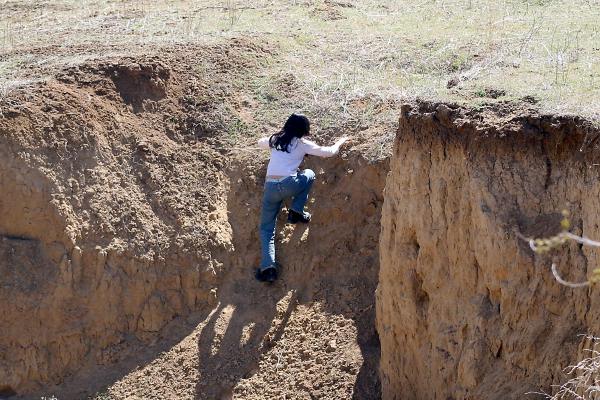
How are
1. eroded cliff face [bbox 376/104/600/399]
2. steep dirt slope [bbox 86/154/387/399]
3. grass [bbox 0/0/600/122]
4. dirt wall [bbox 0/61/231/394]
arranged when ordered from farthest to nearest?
grass [bbox 0/0/600/122] → dirt wall [bbox 0/61/231/394] → steep dirt slope [bbox 86/154/387/399] → eroded cliff face [bbox 376/104/600/399]

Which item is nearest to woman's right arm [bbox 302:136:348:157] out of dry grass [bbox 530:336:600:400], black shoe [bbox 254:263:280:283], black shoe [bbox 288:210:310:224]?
black shoe [bbox 288:210:310:224]

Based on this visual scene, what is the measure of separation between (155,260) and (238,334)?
994mm

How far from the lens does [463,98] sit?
296 inches

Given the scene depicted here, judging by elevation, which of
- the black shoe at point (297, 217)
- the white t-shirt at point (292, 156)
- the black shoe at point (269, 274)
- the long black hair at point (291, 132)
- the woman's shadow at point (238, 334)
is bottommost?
the woman's shadow at point (238, 334)

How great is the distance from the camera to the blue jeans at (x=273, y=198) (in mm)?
8859

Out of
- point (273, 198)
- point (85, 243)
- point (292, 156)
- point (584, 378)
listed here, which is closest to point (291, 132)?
point (292, 156)

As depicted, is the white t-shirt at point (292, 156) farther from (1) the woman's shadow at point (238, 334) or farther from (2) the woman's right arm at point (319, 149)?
(1) the woman's shadow at point (238, 334)

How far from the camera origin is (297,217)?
9.26m

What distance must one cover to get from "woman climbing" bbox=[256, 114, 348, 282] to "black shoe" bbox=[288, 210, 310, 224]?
5 cm

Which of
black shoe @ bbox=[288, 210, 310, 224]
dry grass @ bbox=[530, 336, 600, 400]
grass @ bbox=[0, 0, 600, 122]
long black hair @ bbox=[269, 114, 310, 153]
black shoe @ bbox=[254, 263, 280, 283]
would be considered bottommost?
dry grass @ bbox=[530, 336, 600, 400]

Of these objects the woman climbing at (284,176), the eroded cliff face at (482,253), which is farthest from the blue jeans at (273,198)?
the eroded cliff face at (482,253)

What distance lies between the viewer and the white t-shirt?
8805mm

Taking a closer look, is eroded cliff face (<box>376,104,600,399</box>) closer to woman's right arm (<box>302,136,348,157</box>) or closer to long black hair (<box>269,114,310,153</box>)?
woman's right arm (<box>302,136,348,157</box>)

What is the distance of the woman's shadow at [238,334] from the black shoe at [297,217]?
57cm
